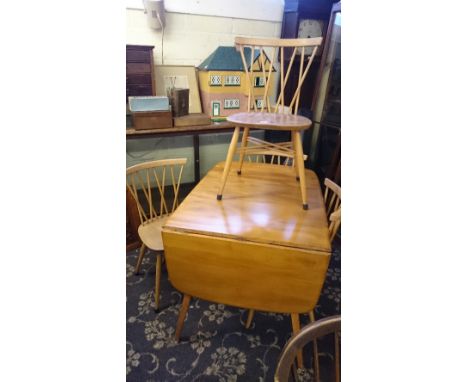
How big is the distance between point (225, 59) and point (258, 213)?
1324 mm

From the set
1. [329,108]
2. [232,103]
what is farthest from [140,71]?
[329,108]

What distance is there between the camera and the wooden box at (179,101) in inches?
73.8

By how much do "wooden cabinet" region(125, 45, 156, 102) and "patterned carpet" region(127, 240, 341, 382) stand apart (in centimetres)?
122

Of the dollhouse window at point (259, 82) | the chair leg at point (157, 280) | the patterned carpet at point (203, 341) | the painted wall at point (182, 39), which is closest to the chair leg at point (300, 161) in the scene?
the patterned carpet at point (203, 341)

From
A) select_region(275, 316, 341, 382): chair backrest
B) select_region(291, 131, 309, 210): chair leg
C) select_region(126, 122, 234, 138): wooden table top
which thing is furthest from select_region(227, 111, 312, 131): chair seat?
select_region(275, 316, 341, 382): chair backrest

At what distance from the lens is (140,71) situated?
71.3 inches

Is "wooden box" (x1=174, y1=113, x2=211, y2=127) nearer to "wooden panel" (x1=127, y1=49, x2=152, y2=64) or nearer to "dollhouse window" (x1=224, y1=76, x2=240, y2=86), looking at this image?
"dollhouse window" (x1=224, y1=76, x2=240, y2=86)

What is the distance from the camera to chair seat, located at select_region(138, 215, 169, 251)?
1.39 metres

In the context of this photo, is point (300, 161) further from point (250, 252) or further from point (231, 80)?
point (231, 80)
